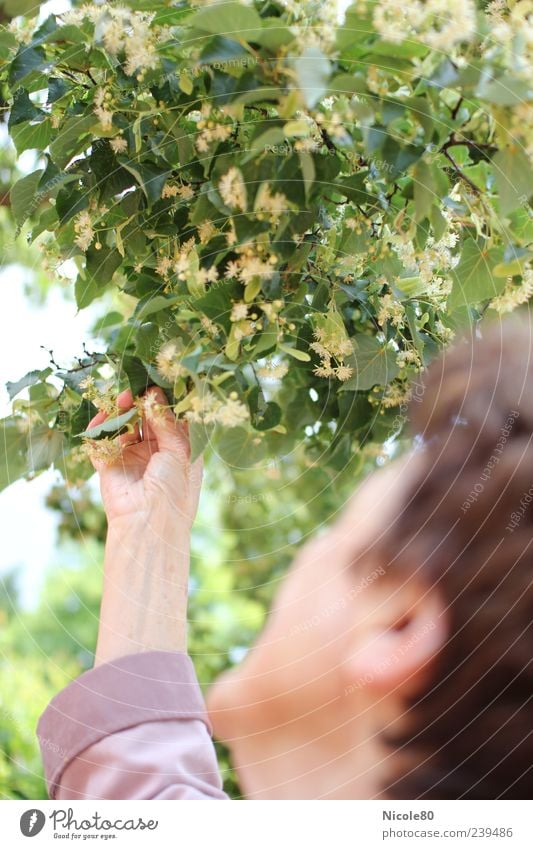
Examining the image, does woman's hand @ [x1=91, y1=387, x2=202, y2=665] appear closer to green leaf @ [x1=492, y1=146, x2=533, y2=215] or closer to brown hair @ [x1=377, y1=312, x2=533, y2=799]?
brown hair @ [x1=377, y1=312, x2=533, y2=799]

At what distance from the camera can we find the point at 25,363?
2.50 ft

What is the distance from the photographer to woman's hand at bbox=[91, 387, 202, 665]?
57cm

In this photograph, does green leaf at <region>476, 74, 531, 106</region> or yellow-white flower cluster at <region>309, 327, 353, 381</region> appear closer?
green leaf at <region>476, 74, 531, 106</region>

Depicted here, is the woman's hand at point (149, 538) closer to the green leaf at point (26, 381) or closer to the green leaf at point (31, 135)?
the green leaf at point (26, 381)

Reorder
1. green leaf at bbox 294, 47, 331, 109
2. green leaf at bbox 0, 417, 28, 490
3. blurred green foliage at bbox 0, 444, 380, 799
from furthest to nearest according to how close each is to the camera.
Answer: blurred green foliage at bbox 0, 444, 380, 799 < green leaf at bbox 0, 417, 28, 490 < green leaf at bbox 294, 47, 331, 109

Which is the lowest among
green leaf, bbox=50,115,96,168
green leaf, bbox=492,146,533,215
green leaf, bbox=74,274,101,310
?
green leaf, bbox=74,274,101,310

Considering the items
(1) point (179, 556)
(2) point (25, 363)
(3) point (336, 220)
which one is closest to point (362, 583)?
(1) point (179, 556)

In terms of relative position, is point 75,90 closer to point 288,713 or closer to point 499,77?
point 499,77

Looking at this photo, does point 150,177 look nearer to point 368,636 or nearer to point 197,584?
point 368,636

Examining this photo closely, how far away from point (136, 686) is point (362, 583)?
173mm

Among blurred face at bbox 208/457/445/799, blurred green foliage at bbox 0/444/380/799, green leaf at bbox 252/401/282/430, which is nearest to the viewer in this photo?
blurred face at bbox 208/457/445/799
